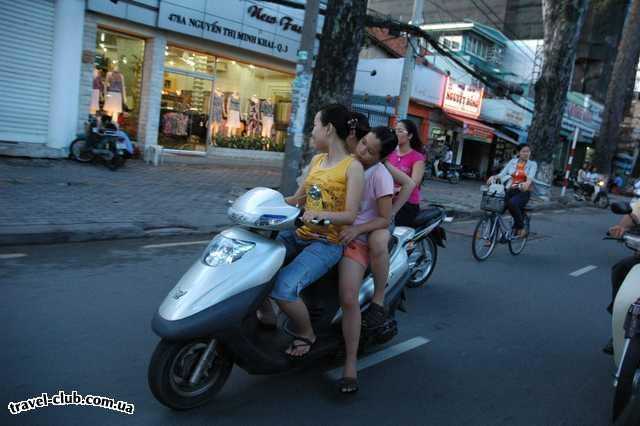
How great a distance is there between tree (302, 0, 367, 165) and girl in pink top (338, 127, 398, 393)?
21.6 ft

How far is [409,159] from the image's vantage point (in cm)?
555

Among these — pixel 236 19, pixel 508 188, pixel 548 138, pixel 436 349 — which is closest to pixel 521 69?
pixel 548 138

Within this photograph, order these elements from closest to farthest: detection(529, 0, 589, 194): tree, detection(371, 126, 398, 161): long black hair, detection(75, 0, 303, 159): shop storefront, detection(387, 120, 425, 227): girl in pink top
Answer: detection(371, 126, 398, 161): long black hair < detection(387, 120, 425, 227): girl in pink top < detection(75, 0, 303, 159): shop storefront < detection(529, 0, 589, 194): tree

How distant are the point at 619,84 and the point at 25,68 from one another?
2483 cm

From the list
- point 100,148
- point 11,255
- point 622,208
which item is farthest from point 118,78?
point 622,208

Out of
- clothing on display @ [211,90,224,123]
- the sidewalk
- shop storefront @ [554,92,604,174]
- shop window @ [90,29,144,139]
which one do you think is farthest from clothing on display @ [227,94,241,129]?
shop storefront @ [554,92,604,174]

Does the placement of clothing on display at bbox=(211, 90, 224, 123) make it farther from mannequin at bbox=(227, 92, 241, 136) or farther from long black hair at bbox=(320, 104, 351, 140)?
long black hair at bbox=(320, 104, 351, 140)

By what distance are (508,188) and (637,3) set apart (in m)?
21.9

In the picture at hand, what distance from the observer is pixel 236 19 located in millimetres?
15023

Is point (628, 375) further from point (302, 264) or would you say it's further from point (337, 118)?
point (337, 118)

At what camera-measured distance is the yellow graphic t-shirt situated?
128 inches

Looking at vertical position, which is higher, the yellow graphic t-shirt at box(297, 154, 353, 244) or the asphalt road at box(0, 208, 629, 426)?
the yellow graphic t-shirt at box(297, 154, 353, 244)

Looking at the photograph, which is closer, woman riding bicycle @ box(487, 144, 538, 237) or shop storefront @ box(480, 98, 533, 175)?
woman riding bicycle @ box(487, 144, 538, 237)

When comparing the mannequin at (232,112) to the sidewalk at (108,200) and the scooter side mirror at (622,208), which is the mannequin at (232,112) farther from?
the scooter side mirror at (622,208)
